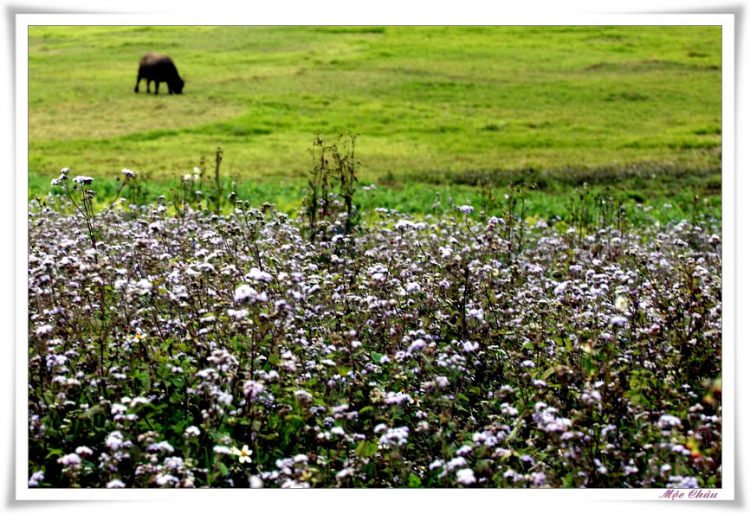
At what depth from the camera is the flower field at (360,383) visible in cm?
382

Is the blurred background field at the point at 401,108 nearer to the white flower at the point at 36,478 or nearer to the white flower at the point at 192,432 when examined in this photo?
the white flower at the point at 36,478

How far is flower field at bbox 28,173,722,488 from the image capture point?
3.82 metres

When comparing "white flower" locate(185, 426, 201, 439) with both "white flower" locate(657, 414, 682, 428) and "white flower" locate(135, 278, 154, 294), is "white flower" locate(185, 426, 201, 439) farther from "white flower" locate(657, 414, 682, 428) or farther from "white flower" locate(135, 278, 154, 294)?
"white flower" locate(657, 414, 682, 428)

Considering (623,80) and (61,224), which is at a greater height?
(623,80)

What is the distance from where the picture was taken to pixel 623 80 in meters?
26.0

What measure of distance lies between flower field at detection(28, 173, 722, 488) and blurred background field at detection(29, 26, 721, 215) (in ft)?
38.3

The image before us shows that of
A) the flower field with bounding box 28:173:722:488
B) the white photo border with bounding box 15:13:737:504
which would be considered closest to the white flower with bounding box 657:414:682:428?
the flower field with bounding box 28:173:722:488

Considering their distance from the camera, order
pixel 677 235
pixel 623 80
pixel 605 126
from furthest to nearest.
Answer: pixel 623 80, pixel 605 126, pixel 677 235
